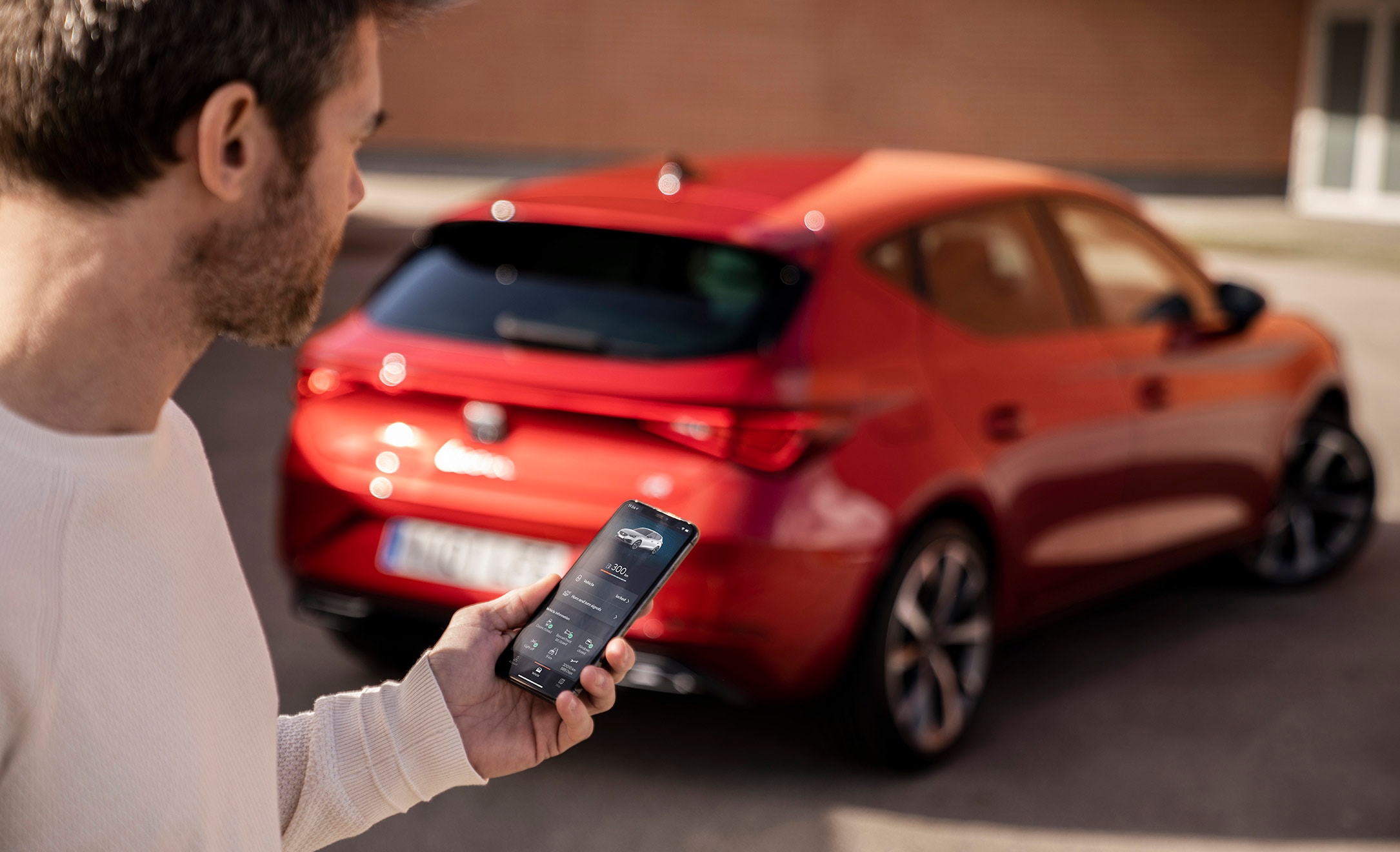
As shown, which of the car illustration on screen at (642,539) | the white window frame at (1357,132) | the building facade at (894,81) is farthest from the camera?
the building facade at (894,81)

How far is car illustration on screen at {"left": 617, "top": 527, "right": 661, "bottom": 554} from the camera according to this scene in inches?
92.0

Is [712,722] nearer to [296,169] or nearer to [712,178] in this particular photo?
[712,178]

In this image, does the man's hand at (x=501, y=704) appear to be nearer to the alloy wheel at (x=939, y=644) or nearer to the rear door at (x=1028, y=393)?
the alloy wheel at (x=939, y=644)

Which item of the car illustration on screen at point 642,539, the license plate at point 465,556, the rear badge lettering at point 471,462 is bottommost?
the license plate at point 465,556

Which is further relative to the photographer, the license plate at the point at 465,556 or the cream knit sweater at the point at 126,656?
the license plate at the point at 465,556

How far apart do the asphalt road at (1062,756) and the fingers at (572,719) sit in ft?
7.02

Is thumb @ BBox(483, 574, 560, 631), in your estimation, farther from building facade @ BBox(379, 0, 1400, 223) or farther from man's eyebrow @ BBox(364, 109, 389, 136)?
building facade @ BBox(379, 0, 1400, 223)

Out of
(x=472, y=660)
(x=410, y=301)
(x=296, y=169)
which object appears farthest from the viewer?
(x=410, y=301)

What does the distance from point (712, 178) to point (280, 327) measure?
3.33 meters

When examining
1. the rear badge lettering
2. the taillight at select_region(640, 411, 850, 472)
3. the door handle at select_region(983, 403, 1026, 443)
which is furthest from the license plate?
the door handle at select_region(983, 403, 1026, 443)

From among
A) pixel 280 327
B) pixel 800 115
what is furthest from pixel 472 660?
pixel 800 115

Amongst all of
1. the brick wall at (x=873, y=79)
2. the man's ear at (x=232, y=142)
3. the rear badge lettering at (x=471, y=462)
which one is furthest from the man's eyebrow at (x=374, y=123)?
the brick wall at (x=873, y=79)

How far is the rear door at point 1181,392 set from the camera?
198 inches

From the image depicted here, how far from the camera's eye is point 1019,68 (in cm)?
2464
